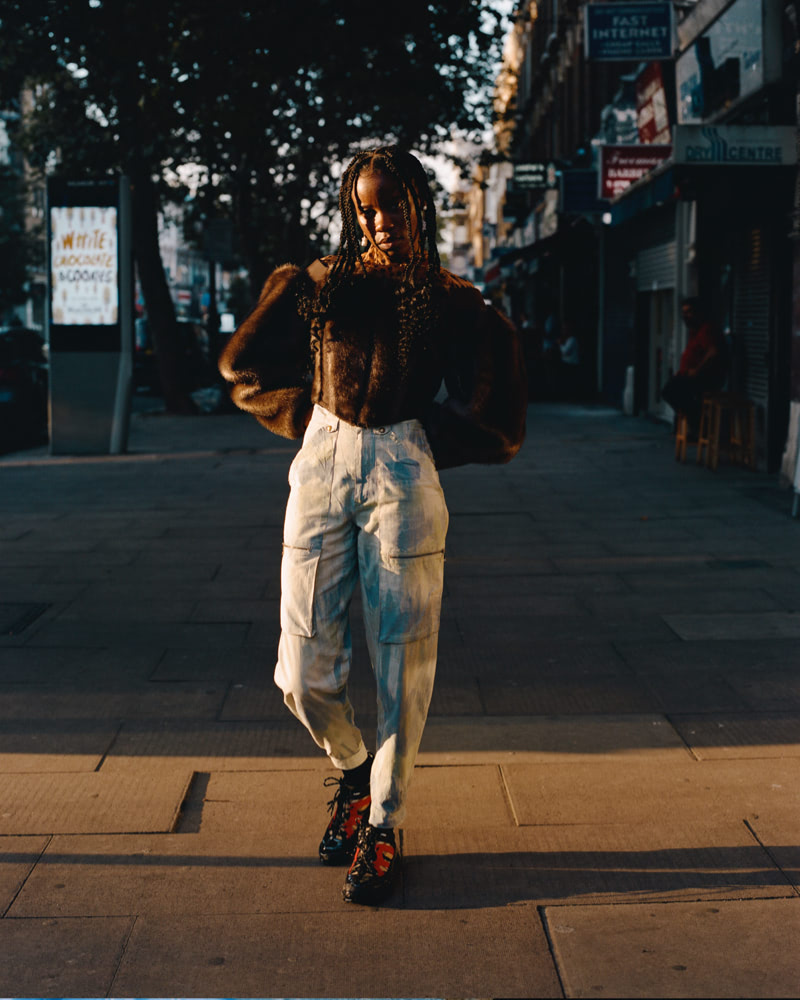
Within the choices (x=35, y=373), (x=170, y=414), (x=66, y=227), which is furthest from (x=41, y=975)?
(x=170, y=414)

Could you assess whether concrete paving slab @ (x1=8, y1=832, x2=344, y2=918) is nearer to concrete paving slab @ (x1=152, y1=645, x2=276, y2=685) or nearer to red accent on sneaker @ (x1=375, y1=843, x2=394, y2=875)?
red accent on sneaker @ (x1=375, y1=843, x2=394, y2=875)

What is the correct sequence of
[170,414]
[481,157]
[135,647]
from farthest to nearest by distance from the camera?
[481,157], [170,414], [135,647]

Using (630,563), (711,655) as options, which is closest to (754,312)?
(630,563)

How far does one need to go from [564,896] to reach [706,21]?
Result: 14481mm

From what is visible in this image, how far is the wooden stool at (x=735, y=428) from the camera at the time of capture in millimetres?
13250

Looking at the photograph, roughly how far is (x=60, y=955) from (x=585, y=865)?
4.57 ft

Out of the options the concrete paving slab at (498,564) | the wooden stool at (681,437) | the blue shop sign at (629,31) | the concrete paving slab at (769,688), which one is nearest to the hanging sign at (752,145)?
the wooden stool at (681,437)

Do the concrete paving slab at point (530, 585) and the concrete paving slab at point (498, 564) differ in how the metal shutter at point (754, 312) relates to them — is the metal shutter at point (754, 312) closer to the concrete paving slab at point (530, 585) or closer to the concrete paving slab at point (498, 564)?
the concrete paving slab at point (498, 564)

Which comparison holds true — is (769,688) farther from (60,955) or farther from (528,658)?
(60,955)

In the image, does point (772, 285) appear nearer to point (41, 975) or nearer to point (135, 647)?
point (135, 647)

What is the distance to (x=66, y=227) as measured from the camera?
1569cm

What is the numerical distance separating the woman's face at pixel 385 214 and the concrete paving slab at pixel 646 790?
172cm

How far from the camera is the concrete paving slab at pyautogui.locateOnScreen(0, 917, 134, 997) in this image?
301cm

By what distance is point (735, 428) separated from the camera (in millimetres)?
13758
